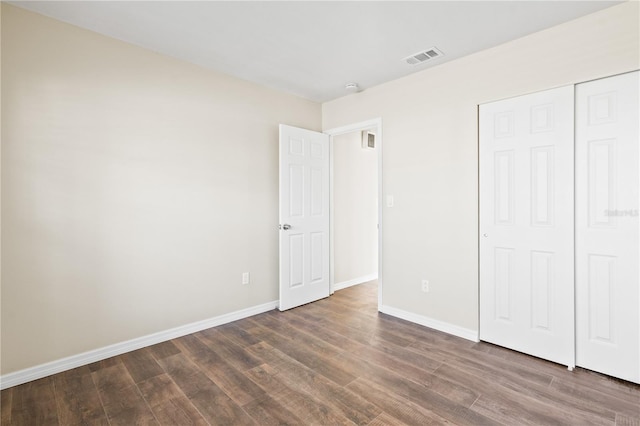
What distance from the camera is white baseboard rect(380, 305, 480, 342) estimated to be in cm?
281

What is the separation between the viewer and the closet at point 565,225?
2102 mm

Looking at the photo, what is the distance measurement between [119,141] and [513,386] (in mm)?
3494

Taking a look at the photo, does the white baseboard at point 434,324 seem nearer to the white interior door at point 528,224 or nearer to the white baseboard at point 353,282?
the white interior door at point 528,224

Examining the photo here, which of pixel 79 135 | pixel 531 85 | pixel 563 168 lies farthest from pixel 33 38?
pixel 563 168

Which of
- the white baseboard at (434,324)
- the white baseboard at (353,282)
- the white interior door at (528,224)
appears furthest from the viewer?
the white baseboard at (353,282)

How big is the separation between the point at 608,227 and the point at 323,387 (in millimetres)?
2283

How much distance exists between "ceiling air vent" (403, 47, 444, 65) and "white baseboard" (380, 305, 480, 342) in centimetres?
251

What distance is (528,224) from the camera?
2.52 meters

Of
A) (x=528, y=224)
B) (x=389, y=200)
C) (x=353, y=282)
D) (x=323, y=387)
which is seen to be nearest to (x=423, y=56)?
(x=389, y=200)

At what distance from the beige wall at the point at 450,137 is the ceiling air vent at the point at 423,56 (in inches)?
9.1

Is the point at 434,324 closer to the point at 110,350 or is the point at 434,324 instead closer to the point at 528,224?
the point at 528,224

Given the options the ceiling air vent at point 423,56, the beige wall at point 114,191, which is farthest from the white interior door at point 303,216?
the ceiling air vent at point 423,56

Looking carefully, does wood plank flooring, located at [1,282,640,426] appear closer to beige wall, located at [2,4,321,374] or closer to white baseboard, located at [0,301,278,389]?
white baseboard, located at [0,301,278,389]

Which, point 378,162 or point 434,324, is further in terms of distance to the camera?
point 378,162
